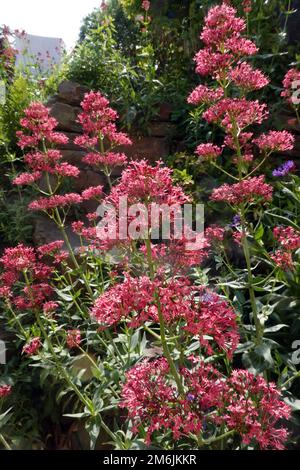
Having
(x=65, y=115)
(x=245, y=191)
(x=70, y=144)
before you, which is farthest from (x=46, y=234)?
(x=245, y=191)

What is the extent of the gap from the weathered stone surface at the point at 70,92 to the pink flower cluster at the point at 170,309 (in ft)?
13.5

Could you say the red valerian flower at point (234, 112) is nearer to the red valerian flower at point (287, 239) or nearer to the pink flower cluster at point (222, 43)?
the pink flower cluster at point (222, 43)

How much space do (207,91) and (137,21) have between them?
480 centimetres

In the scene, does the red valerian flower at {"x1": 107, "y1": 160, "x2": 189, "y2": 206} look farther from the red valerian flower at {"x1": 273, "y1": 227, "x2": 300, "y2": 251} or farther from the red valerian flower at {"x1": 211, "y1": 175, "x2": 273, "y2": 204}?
the red valerian flower at {"x1": 273, "y1": 227, "x2": 300, "y2": 251}

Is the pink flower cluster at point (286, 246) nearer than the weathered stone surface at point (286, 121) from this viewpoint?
Yes

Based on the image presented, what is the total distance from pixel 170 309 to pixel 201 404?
36 centimetres

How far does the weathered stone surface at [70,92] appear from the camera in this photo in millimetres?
5109

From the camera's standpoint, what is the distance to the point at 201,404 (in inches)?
59.2

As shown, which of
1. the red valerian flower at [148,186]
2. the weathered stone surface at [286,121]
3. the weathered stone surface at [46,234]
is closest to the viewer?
the red valerian flower at [148,186]

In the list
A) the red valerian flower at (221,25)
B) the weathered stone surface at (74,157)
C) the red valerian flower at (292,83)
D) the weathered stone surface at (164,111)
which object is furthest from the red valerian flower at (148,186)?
the weathered stone surface at (164,111)

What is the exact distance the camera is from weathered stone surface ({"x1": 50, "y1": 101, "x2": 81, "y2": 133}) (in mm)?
4992

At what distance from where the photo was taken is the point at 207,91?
2.23 m

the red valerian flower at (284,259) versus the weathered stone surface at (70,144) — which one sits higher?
the weathered stone surface at (70,144)

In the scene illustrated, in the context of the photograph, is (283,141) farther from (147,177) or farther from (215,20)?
(147,177)
